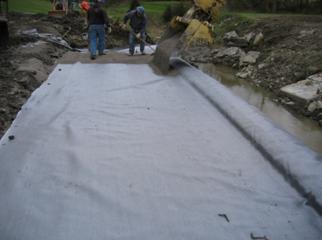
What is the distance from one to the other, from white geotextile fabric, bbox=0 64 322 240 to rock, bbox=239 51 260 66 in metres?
5.91

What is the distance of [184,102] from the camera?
20.2 feet

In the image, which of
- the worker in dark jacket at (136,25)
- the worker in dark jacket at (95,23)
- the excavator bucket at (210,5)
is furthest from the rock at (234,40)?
the worker in dark jacket at (95,23)

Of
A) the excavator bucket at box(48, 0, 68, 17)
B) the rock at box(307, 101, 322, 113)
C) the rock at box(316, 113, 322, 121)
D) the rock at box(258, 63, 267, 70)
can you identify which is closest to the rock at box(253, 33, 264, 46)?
the rock at box(258, 63, 267, 70)

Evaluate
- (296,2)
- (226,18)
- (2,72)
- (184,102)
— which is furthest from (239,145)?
(296,2)

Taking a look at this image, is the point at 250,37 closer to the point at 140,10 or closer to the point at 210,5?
the point at 140,10

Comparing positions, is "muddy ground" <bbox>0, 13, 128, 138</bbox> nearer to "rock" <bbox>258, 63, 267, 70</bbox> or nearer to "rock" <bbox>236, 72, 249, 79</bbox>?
"rock" <bbox>236, 72, 249, 79</bbox>

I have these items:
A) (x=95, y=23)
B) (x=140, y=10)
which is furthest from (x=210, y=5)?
(x=95, y=23)

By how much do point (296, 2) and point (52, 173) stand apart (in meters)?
19.2

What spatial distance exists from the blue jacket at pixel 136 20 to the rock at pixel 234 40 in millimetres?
3860

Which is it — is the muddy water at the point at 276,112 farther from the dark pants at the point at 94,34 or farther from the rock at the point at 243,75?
the dark pants at the point at 94,34

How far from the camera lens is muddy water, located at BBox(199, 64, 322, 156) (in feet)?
21.3

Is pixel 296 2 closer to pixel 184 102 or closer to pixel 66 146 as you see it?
pixel 184 102

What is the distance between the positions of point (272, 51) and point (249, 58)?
25.9 inches

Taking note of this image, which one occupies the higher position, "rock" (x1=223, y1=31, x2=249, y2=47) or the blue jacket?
the blue jacket
